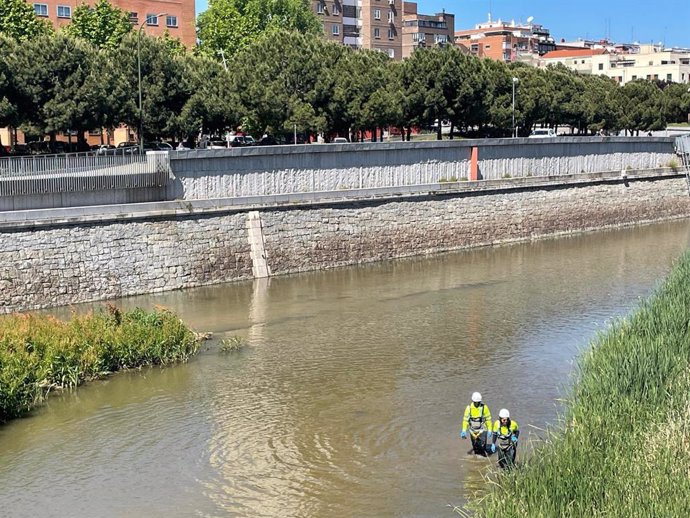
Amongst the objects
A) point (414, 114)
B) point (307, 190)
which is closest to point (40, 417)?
point (307, 190)

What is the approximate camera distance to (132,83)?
4778 centimetres

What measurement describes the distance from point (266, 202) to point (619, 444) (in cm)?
2530

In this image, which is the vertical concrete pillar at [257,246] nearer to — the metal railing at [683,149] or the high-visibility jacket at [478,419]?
the high-visibility jacket at [478,419]

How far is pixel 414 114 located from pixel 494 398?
131 feet

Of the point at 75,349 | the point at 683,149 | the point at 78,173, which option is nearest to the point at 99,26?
the point at 78,173

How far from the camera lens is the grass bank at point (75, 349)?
2109 cm

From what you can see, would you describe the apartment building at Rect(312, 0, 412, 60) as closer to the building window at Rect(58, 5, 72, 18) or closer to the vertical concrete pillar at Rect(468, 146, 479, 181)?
the building window at Rect(58, 5, 72, 18)

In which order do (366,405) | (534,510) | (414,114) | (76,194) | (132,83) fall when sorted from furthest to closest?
(414,114) → (132,83) → (76,194) → (366,405) → (534,510)

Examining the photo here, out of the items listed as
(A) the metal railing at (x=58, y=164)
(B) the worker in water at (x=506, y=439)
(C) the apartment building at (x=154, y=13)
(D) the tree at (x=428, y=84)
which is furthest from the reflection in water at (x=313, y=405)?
(C) the apartment building at (x=154, y=13)

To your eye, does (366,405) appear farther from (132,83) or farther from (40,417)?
(132,83)

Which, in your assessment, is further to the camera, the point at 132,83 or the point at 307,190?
the point at 132,83

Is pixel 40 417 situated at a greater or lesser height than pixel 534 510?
lesser

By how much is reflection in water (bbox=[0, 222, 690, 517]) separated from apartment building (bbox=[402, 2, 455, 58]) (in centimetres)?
10909

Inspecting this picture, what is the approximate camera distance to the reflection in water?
16.7 meters
